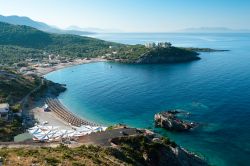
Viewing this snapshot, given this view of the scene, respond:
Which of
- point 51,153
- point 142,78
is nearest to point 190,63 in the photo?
point 142,78

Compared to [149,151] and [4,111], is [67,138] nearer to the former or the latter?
[149,151]

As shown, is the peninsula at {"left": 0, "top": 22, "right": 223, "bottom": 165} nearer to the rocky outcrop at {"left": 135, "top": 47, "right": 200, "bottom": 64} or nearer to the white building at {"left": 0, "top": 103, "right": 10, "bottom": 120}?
the white building at {"left": 0, "top": 103, "right": 10, "bottom": 120}

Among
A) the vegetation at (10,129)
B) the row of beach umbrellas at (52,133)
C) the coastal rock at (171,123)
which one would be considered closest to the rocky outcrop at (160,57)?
the coastal rock at (171,123)

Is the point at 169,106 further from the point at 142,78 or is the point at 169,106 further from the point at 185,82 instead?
the point at 142,78

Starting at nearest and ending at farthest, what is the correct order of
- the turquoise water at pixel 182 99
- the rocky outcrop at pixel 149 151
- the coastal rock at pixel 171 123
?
the rocky outcrop at pixel 149 151 < the turquoise water at pixel 182 99 < the coastal rock at pixel 171 123

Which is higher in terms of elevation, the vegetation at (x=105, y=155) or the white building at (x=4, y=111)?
the vegetation at (x=105, y=155)

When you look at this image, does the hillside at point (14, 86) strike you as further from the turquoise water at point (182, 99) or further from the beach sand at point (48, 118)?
the turquoise water at point (182, 99)
